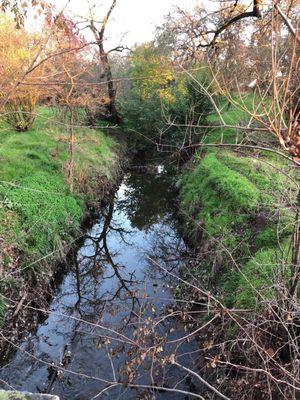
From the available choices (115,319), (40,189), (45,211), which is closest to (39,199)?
(45,211)

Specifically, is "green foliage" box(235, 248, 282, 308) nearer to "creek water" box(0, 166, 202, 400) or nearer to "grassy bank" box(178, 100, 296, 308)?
"grassy bank" box(178, 100, 296, 308)

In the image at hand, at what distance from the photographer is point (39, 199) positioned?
9.02m

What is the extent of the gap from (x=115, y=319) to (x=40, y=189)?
4217 mm

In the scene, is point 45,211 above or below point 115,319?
above

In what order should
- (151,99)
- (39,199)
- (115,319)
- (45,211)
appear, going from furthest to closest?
(151,99) → (39,199) → (45,211) → (115,319)

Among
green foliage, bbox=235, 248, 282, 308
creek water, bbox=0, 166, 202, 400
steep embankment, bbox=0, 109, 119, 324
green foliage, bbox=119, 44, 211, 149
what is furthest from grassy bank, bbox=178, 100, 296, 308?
green foliage, bbox=119, 44, 211, 149

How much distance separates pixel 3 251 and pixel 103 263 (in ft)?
10.00

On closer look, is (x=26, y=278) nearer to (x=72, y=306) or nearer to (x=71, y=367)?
(x=72, y=306)

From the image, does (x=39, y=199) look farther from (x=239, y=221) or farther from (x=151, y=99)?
(x=151, y=99)

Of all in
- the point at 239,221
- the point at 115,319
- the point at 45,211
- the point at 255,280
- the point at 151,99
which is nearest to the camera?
the point at 255,280

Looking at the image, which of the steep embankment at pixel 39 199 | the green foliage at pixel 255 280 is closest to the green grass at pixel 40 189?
the steep embankment at pixel 39 199

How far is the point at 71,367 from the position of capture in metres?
5.80

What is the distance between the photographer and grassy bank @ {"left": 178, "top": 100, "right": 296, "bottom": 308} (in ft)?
19.7

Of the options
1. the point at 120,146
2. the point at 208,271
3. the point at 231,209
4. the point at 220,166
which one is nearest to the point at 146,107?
the point at 120,146
